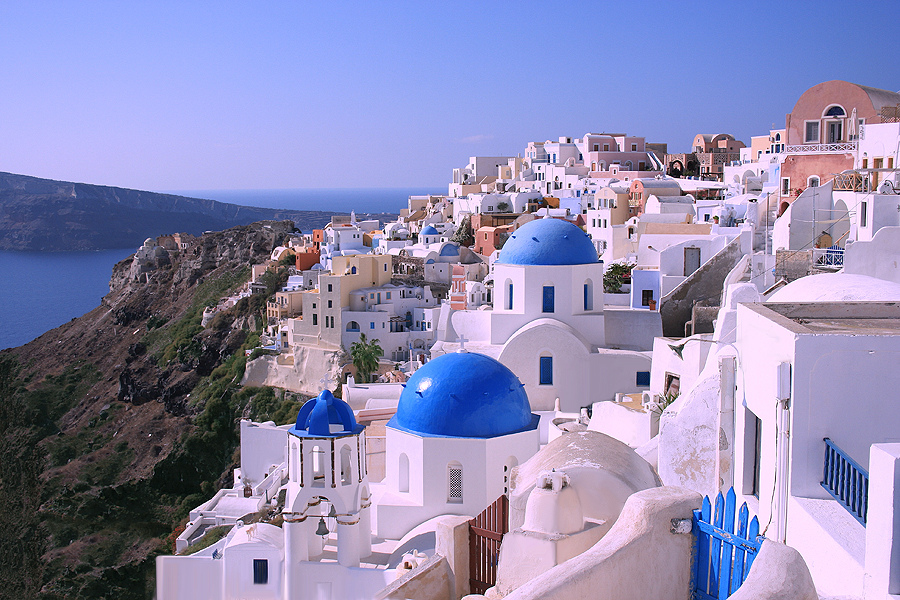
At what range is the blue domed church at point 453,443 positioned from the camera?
466 inches

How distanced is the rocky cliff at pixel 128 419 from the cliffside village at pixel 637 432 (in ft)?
25.5

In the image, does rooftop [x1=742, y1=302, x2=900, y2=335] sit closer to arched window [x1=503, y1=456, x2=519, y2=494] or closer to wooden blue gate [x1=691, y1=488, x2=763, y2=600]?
wooden blue gate [x1=691, y1=488, x2=763, y2=600]

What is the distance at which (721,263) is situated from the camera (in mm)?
18031

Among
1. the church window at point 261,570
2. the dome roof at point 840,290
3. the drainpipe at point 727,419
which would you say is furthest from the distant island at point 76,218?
the drainpipe at point 727,419

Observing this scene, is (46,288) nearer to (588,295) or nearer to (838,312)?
(588,295)

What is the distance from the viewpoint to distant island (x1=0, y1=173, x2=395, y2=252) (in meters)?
124

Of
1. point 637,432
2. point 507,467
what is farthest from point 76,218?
point 637,432

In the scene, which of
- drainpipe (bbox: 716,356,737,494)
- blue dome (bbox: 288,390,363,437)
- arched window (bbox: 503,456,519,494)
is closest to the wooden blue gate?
drainpipe (bbox: 716,356,737,494)

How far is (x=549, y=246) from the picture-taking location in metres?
17.4

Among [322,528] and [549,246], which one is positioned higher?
[549,246]

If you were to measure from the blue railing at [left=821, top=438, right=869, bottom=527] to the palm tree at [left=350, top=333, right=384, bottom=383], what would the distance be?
1069 inches

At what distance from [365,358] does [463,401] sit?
64.7 feet

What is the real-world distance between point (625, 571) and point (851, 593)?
1.08 metres

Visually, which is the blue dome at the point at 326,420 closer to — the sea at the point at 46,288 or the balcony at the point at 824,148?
the balcony at the point at 824,148
